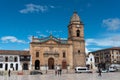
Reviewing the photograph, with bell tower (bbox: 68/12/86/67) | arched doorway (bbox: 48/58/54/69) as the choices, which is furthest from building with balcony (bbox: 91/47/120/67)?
arched doorway (bbox: 48/58/54/69)

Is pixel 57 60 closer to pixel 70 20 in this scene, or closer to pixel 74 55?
pixel 74 55

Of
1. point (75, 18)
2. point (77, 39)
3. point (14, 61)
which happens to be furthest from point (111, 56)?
point (14, 61)

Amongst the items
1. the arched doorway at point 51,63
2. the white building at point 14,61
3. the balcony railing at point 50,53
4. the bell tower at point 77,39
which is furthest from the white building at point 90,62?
the white building at point 14,61

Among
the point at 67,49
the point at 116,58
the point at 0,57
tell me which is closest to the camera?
the point at 0,57

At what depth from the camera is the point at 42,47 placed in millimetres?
72375

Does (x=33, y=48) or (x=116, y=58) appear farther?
(x=116, y=58)

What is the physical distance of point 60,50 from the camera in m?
73.6

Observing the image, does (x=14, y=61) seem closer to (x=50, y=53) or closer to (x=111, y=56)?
(x=50, y=53)

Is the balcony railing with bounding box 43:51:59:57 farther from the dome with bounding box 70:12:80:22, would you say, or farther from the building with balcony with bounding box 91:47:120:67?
the building with balcony with bounding box 91:47:120:67

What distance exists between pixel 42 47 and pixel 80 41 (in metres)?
10.9

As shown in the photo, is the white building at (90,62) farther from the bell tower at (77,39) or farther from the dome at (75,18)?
the dome at (75,18)

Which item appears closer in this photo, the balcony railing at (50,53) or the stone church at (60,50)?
the stone church at (60,50)

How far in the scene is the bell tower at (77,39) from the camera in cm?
7394

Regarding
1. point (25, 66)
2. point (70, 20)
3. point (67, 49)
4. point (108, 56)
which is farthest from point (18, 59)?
point (108, 56)
